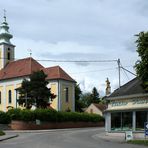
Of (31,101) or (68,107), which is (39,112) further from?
(68,107)

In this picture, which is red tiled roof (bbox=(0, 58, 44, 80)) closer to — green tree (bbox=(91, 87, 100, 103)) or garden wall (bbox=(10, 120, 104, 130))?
garden wall (bbox=(10, 120, 104, 130))

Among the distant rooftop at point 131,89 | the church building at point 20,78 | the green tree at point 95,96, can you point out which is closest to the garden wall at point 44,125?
the church building at point 20,78

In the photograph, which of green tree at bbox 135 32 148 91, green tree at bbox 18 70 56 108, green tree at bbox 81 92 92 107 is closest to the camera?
green tree at bbox 135 32 148 91

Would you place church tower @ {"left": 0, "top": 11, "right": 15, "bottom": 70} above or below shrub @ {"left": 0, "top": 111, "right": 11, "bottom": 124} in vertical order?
above

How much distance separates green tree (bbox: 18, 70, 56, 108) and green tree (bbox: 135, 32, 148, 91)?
3801 centimetres

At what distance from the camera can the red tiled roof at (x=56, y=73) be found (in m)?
88.3

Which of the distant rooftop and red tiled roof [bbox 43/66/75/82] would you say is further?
red tiled roof [bbox 43/66/75/82]

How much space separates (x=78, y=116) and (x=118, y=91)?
3062cm

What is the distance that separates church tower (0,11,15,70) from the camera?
332 feet

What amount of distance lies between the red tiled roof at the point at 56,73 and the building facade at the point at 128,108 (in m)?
42.3

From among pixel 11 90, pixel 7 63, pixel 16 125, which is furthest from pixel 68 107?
pixel 16 125

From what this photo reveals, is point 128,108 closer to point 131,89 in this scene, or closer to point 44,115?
point 131,89

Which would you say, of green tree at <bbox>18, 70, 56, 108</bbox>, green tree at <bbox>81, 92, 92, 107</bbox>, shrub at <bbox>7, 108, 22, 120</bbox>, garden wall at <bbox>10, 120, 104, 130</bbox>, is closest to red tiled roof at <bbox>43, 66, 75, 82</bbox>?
green tree at <bbox>18, 70, 56, 108</bbox>

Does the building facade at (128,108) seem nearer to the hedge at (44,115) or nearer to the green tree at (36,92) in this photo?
the hedge at (44,115)
